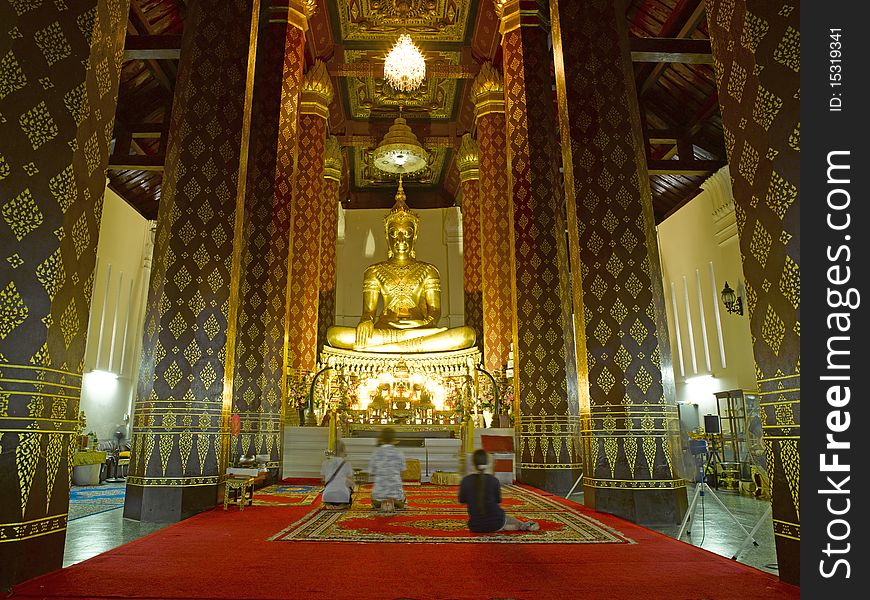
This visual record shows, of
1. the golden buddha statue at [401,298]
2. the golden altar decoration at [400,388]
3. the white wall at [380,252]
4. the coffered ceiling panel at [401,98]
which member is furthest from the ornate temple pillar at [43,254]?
the white wall at [380,252]

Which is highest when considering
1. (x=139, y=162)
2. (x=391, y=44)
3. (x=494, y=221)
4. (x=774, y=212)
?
(x=391, y=44)

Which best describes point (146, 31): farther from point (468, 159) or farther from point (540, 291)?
point (540, 291)

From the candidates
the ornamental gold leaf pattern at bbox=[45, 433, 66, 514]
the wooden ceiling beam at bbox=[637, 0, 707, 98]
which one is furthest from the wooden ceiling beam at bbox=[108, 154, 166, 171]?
the wooden ceiling beam at bbox=[637, 0, 707, 98]

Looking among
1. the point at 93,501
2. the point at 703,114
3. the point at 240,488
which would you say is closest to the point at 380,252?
the point at 703,114

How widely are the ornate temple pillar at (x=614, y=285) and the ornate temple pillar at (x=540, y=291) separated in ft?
6.75

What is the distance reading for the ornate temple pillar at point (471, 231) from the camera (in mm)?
13070

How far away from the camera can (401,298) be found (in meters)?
13.1

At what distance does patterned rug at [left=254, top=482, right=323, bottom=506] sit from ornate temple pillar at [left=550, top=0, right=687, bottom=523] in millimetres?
2537

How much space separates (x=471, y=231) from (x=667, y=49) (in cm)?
642

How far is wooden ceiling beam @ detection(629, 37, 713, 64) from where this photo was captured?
7.68m

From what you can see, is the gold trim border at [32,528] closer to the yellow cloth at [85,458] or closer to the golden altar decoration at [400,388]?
the golden altar decoration at [400,388]

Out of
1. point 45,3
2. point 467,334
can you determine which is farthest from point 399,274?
point 45,3

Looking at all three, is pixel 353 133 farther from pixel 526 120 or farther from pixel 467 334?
pixel 526 120

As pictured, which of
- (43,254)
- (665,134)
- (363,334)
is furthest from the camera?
(363,334)
